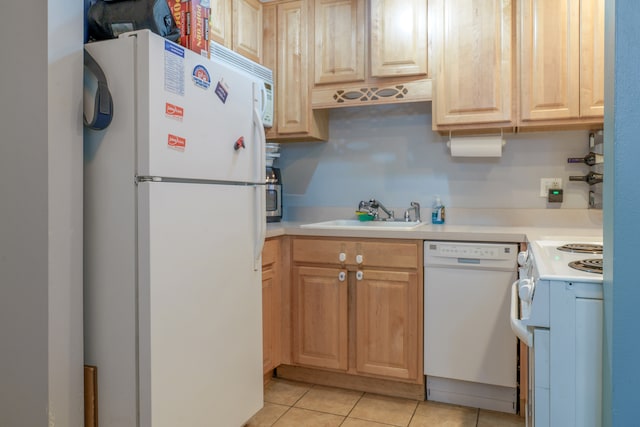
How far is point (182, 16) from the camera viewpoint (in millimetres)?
1783

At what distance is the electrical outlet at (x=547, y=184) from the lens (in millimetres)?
2674

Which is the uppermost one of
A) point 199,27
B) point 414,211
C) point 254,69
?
point 254,69

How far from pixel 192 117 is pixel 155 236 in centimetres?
44

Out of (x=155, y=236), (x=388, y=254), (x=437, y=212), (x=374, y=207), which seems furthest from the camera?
(x=374, y=207)

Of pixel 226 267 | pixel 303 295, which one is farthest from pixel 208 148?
pixel 303 295

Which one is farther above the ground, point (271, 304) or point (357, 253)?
point (357, 253)

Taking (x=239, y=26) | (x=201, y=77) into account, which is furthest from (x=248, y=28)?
(x=201, y=77)

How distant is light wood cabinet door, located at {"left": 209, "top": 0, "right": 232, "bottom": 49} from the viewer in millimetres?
2561

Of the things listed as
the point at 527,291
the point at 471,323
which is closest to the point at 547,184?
the point at 471,323

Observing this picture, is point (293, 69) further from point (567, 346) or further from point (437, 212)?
point (567, 346)

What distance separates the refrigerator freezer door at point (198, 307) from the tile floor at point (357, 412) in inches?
10.9

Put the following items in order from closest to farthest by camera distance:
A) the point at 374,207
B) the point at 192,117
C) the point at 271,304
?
the point at 192,117, the point at 271,304, the point at 374,207

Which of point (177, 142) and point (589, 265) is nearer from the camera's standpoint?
point (589, 265)

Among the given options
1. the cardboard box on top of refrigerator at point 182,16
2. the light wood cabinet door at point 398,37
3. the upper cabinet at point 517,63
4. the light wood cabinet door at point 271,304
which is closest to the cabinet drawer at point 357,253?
the light wood cabinet door at point 271,304
